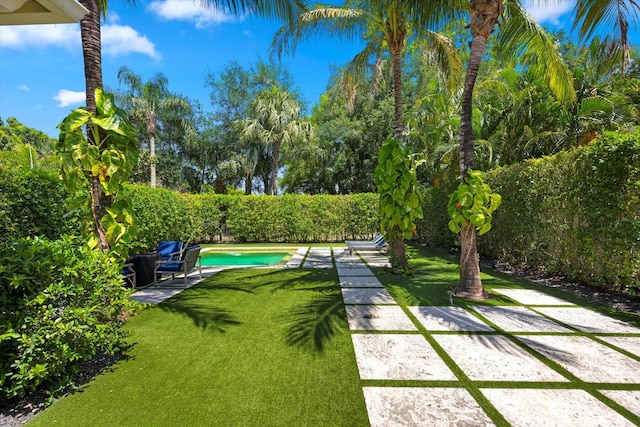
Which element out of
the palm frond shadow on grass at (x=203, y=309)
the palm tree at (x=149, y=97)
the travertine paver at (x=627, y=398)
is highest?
the palm tree at (x=149, y=97)

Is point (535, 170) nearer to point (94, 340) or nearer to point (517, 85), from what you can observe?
point (517, 85)

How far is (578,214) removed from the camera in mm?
6402

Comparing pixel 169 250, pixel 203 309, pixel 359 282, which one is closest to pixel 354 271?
pixel 359 282

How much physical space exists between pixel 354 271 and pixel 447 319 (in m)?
4.12

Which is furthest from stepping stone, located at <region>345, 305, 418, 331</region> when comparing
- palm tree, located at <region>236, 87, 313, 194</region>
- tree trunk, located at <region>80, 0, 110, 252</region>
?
palm tree, located at <region>236, 87, 313, 194</region>

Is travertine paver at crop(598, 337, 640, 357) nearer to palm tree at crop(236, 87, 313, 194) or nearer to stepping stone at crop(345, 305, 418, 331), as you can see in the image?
stepping stone at crop(345, 305, 418, 331)

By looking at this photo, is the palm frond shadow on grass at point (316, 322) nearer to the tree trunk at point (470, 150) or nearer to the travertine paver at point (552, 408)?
the travertine paver at point (552, 408)

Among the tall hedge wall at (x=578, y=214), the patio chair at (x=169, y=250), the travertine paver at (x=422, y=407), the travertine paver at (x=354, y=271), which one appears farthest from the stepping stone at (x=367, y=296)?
the patio chair at (x=169, y=250)

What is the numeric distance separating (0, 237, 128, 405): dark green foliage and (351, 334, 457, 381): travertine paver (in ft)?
8.64

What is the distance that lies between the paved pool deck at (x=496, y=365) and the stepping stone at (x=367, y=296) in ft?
0.60

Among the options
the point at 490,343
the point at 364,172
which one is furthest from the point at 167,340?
the point at 364,172

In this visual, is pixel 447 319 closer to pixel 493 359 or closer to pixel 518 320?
pixel 518 320

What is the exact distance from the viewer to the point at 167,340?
13.3 feet

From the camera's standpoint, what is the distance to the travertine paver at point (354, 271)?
8.28 metres
